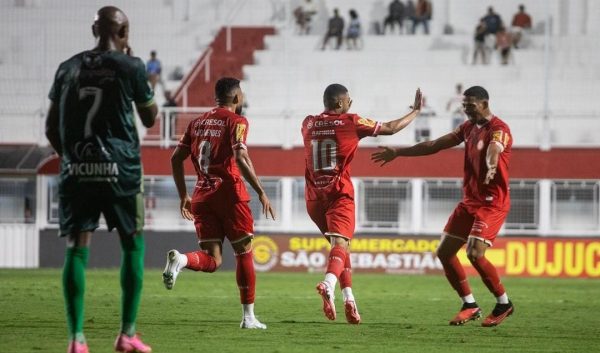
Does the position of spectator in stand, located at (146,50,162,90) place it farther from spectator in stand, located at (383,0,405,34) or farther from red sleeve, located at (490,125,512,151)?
red sleeve, located at (490,125,512,151)

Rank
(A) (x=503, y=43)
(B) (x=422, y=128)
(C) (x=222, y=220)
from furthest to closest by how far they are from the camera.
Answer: (A) (x=503, y=43) < (B) (x=422, y=128) < (C) (x=222, y=220)

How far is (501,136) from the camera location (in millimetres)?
12602

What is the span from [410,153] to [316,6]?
933 inches

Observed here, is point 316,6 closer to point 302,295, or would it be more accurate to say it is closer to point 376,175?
point 376,175

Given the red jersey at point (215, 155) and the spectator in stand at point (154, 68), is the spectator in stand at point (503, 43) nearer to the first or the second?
the spectator in stand at point (154, 68)

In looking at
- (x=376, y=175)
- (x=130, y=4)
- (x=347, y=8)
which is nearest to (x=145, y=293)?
(x=376, y=175)

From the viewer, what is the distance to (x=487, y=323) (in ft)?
41.0

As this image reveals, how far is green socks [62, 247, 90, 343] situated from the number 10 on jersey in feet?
14.1

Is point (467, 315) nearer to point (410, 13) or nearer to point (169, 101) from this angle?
point (169, 101)

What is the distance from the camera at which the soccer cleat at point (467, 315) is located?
12641mm

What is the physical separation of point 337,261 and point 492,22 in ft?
77.2

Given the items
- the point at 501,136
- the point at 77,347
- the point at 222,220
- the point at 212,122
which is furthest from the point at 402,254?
the point at 77,347

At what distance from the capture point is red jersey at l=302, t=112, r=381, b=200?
12.4m

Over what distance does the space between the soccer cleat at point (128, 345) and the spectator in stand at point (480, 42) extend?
26.7 meters
